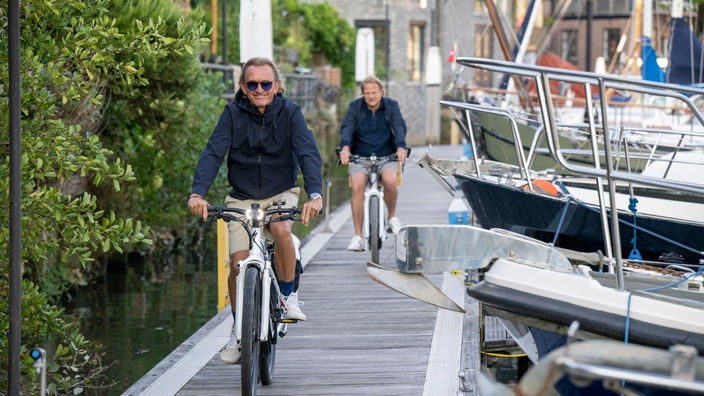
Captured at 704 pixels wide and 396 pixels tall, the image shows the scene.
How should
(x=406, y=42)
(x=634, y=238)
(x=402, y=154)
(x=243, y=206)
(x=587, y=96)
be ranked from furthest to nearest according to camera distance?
(x=406, y=42) < (x=402, y=154) < (x=634, y=238) < (x=243, y=206) < (x=587, y=96)

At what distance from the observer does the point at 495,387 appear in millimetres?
4145

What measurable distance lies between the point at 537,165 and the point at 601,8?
5531cm

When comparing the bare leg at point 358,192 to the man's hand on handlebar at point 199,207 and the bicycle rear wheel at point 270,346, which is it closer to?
the bicycle rear wheel at point 270,346

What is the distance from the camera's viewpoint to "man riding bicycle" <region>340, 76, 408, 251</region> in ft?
38.8

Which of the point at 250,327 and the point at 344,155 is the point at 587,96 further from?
the point at 344,155

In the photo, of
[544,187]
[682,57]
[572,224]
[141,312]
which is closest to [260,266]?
[572,224]

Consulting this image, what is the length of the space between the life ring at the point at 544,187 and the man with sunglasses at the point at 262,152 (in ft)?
10.7

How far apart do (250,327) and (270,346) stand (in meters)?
0.77

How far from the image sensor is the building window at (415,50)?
4991 centimetres

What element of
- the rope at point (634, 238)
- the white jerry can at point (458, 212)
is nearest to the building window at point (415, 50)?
the white jerry can at point (458, 212)

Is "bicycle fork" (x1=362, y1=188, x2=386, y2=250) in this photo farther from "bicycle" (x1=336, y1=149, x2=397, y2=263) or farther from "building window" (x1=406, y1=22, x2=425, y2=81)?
"building window" (x1=406, y1=22, x2=425, y2=81)

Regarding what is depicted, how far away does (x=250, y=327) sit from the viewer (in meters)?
6.24

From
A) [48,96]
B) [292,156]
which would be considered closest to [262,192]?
[292,156]

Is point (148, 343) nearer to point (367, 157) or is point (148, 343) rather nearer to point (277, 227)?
point (367, 157)
